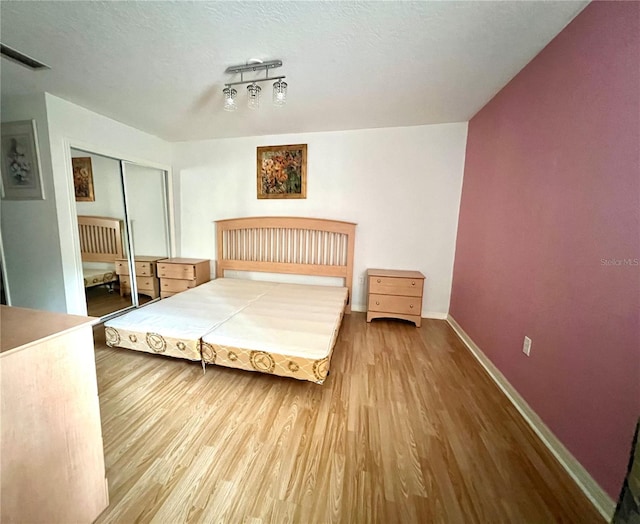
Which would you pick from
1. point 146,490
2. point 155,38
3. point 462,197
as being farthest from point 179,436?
point 462,197

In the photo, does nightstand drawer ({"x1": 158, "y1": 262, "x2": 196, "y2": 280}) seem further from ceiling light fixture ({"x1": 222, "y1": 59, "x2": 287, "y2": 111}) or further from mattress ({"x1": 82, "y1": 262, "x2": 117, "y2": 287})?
ceiling light fixture ({"x1": 222, "y1": 59, "x2": 287, "y2": 111})

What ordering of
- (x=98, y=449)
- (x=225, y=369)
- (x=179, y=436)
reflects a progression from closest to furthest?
(x=98, y=449) < (x=179, y=436) < (x=225, y=369)

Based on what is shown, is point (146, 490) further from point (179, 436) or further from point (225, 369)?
point (225, 369)

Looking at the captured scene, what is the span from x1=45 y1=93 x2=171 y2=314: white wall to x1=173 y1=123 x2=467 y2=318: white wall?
1116 millimetres

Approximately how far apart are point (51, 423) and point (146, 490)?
1.81ft

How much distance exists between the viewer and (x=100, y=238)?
9.34ft

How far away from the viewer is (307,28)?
1421mm

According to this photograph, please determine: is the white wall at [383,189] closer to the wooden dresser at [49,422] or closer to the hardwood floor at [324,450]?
the hardwood floor at [324,450]

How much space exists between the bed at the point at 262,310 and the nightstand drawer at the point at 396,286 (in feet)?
1.24

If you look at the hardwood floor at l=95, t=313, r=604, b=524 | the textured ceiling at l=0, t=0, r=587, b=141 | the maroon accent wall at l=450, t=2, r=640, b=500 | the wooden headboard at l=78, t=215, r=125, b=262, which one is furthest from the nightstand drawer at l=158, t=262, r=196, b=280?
the maroon accent wall at l=450, t=2, r=640, b=500

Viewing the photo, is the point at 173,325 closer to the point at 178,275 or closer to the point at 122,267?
the point at 178,275

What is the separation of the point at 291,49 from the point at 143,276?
327cm

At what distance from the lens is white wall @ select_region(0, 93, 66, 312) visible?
7.41ft

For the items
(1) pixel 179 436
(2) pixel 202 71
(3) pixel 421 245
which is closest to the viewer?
(1) pixel 179 436
